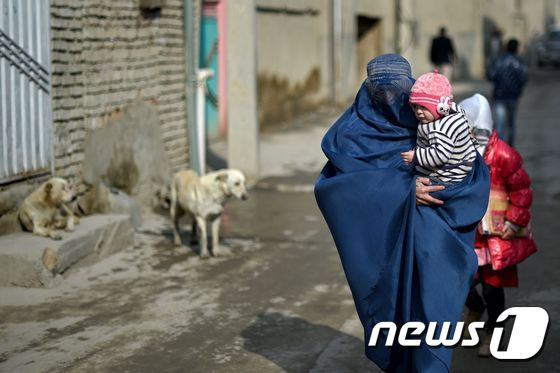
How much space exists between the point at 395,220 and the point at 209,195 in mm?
4331

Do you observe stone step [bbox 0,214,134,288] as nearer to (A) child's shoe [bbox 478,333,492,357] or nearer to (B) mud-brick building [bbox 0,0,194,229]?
(B) mud-brick building [bbox 0,0,194,229]

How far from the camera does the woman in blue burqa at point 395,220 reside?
4.85 meters

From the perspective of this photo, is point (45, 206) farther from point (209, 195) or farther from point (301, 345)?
point (301, 345)

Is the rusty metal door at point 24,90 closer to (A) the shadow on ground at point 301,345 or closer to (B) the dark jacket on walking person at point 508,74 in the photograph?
(A) the shadow on ground at point 301,345

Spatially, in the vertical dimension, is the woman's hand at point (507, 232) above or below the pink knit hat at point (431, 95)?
below

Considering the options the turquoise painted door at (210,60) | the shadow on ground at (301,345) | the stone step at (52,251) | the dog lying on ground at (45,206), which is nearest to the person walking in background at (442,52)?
the turquoise painted door at (210,60)

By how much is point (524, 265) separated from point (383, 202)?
4126 millimetres

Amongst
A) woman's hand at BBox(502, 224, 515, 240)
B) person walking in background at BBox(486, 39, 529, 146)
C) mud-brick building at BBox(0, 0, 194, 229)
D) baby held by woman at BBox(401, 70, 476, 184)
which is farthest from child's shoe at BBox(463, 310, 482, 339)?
person walking in background at BBox(486, 39, 529, 146)

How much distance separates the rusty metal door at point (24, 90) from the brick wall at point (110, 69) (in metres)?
→ 0.22

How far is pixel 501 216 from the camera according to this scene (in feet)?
20.1

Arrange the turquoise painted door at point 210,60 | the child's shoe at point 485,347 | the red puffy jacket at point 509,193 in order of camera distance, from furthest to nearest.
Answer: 1. the turquoise painted door at point 210,60
2. the child's shoe at point 485,347
3. the red puffy jacket at point 509,193

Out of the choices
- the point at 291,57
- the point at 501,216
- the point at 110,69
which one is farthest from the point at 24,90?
the point at 291,57

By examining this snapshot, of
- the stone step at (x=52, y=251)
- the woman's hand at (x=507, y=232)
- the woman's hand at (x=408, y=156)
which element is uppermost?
the woman's hand at (x=408, y=156)

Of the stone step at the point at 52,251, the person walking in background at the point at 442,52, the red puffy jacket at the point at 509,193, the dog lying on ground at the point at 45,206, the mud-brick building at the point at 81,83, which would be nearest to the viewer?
the red puffy jacket at the point at 509,193
